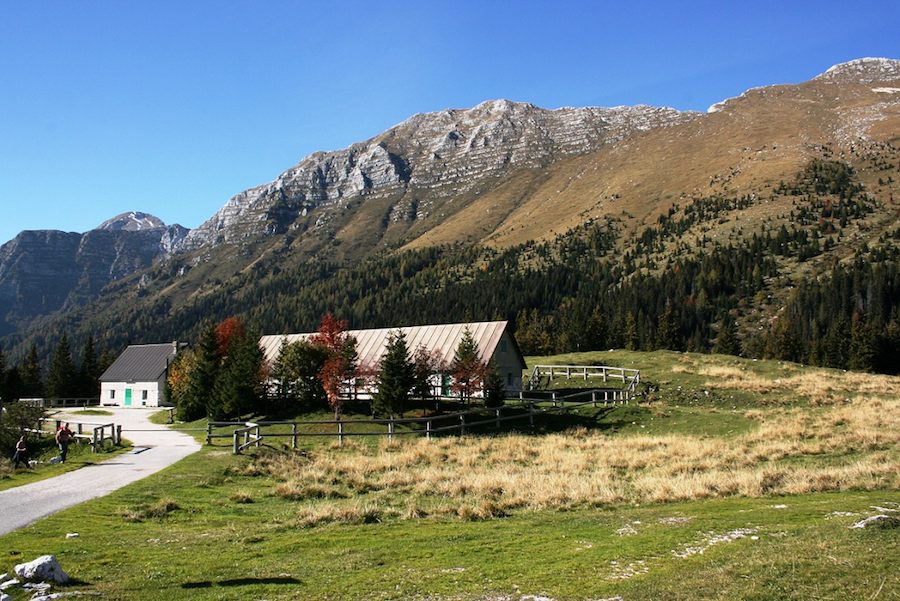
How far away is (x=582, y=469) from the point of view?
78.6 feet

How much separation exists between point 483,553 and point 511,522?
3.82 meters

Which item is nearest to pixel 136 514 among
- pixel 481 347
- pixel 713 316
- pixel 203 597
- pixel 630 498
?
pixel 203 597

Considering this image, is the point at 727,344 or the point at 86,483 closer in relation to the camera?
the point at 86,483

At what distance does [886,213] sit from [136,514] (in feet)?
670

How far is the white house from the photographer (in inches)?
3098

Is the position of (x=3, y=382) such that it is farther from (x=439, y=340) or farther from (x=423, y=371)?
(x=423, y=371)

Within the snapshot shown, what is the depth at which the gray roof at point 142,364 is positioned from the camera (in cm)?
7950

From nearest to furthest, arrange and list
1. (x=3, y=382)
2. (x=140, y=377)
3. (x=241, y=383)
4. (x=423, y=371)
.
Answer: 1. (x=423, y=371)
2. (x=241, y=383)
3. (x=140, y=377)
4. (x=3, y=382)

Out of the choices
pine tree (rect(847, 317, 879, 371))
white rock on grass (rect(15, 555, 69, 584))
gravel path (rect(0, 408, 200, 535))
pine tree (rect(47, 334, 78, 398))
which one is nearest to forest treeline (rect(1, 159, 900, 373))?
pine tree (rect(847, 317, 879, 371))

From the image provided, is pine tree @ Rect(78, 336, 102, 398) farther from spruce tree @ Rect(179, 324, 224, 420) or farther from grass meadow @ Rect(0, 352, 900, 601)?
grass meadow @ Rect(0, 352, 900, 601)

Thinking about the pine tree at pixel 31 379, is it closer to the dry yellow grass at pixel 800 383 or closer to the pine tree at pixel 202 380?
the pine tree at pixel 202 380

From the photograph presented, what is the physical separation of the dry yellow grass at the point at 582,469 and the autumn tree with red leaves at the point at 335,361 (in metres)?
14.5

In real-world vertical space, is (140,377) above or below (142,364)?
below

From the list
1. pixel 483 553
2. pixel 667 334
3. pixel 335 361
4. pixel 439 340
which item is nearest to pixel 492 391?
pixel 439 340
